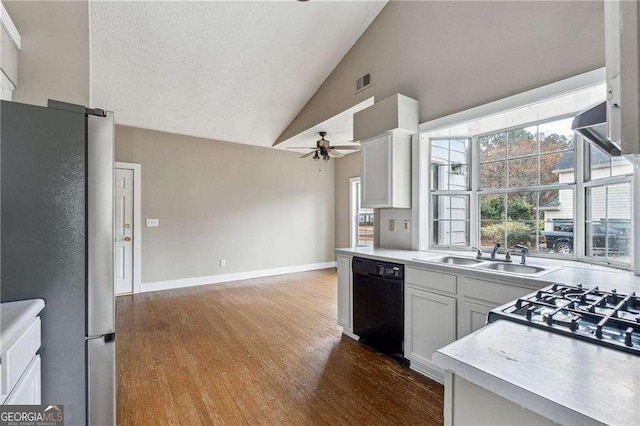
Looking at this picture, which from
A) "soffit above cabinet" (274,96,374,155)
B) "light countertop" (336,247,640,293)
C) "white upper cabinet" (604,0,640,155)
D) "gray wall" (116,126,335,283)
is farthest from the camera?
"gray wall" (116,126,335,283)

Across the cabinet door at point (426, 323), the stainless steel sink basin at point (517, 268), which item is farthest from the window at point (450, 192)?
the cabinet door at point (426, 323)

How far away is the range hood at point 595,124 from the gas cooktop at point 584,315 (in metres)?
0.58

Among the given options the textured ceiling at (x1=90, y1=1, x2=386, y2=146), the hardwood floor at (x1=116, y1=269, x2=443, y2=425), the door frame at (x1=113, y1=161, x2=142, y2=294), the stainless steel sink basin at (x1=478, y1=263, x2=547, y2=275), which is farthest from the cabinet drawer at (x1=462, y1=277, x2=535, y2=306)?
the door frame at (x1=113, y1=161, x2=142, y2=294)

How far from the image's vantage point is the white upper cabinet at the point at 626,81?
0.56 metres

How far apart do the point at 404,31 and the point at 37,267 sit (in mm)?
3599

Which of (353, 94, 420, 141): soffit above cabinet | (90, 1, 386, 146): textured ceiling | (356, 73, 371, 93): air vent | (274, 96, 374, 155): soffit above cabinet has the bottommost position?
(353, 94, 420, 141): soffit above cabinet

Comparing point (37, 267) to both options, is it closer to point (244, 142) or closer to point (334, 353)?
point (334, 353)

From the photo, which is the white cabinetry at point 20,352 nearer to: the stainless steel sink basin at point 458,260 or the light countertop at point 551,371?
the light countertop at point 551,371

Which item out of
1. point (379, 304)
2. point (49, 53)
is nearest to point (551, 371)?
point (379, 304)

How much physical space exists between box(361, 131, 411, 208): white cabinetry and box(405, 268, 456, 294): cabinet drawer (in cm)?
84

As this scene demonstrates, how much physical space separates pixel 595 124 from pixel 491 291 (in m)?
1.21

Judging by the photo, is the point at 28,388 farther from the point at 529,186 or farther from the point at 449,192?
the point at 529,186

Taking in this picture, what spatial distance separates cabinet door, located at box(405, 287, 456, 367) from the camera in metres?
2.22

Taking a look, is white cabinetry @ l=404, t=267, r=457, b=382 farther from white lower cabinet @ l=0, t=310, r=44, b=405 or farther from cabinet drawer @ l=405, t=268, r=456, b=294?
white lower cabinet @ l=0, t=310, r=44, b=405
